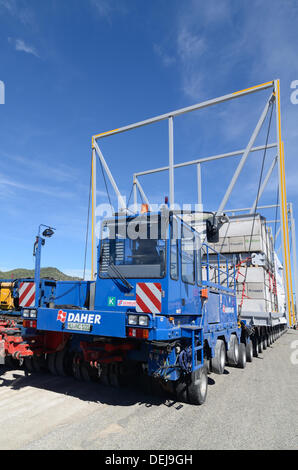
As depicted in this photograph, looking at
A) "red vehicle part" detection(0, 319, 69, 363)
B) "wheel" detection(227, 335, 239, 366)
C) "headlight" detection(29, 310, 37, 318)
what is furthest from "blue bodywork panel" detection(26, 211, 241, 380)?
"wheel" detection(227, 335, 239, 366)

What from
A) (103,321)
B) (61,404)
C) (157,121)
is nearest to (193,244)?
(103,321)

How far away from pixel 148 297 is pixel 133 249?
3.44 ft

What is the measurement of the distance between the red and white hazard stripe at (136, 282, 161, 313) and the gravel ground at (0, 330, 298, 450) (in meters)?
1.50

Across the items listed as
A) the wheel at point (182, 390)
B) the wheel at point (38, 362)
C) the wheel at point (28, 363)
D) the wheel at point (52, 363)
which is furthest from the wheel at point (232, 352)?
the wheel at point (28, 363)

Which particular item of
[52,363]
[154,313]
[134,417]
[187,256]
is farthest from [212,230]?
[52,363]

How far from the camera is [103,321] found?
4555 mm

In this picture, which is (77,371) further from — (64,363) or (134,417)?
(134,417)

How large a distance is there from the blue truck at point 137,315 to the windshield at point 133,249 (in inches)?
0.6

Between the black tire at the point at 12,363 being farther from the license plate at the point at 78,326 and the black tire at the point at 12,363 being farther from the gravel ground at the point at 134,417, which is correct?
the license plate at the point at 78,326

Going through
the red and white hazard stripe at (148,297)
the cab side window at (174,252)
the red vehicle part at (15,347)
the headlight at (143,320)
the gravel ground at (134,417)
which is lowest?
the gravel ground at (134,417)

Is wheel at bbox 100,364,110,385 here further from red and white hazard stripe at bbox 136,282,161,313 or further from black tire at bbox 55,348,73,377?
red and white hazard stripe at bbox 136,282,161,313

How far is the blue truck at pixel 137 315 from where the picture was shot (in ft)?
14.8

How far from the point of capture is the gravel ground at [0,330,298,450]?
3639 mm

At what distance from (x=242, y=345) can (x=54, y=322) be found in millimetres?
6068
